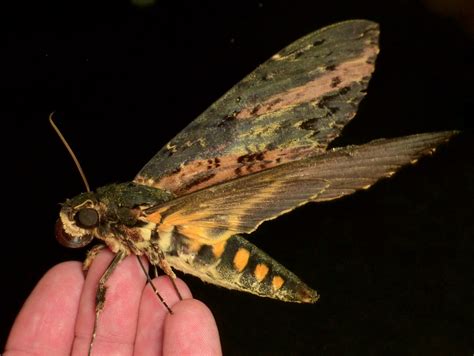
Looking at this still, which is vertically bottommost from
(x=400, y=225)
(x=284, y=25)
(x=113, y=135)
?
(x=400, y=225)

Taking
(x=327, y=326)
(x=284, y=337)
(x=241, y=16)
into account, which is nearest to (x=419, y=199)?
(x=327, y=326)

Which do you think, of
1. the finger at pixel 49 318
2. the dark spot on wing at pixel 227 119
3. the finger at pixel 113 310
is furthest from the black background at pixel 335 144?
the dark spot on wing at pixel 227 119

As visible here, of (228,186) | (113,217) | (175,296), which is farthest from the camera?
(175,296)

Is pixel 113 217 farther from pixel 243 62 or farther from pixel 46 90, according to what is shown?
Answer: pixel 243 62

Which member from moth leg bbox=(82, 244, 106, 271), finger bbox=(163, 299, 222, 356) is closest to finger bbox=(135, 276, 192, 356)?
finger bbox=(163, 299, 222, 356)

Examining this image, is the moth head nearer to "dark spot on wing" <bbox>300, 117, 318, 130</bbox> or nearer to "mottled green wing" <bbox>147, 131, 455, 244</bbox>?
"mottled green wing" <bbox>147, 131, 455, 244</bbox>

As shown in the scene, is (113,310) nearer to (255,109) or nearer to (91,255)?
(91,255)

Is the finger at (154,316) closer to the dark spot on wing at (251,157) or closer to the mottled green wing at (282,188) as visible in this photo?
the mottled green wing at (282,188)
